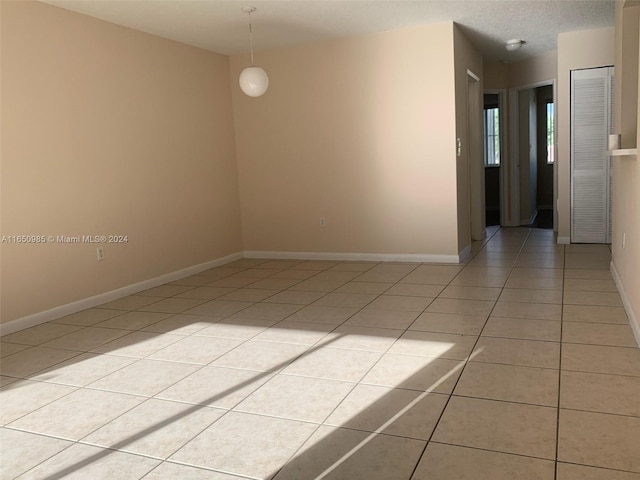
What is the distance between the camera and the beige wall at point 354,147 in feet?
18.0

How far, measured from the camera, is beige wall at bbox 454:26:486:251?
561cm

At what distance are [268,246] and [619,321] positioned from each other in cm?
405

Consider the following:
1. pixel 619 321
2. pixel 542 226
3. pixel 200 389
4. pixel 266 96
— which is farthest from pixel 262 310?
pixel 542 226

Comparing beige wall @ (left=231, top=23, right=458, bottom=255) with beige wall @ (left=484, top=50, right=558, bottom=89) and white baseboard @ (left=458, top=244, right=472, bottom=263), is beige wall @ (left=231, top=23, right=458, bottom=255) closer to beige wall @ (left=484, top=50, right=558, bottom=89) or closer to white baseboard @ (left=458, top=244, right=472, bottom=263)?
white baseboard @ (left=458, top=244, right=472, bottom=263)

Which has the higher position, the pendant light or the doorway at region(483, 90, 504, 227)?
the pendant light

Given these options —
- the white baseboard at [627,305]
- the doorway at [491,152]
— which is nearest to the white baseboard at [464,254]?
the white baseboard at [627,305]

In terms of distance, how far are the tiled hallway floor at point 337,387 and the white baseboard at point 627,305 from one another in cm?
6

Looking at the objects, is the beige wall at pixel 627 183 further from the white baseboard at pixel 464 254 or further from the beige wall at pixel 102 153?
the beige wall at pixel 102 153

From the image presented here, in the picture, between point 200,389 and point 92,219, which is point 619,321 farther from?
point 92,219

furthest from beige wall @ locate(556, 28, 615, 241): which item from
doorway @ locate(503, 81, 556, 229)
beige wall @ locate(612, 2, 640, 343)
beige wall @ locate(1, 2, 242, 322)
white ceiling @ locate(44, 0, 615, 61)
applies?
beige wall @ locate(1, 2, 242, 322)

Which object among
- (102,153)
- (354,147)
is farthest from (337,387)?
(354,147)

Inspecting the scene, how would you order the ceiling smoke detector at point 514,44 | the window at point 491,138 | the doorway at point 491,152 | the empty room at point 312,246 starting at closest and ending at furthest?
the empty room at point 312,246 < the ceiling smoke detector at point 514,44 < the doorway at point 491,152 < the window at point 491,138

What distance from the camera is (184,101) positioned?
5.59 metres

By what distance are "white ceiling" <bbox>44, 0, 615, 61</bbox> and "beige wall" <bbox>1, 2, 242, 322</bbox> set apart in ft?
0.86
